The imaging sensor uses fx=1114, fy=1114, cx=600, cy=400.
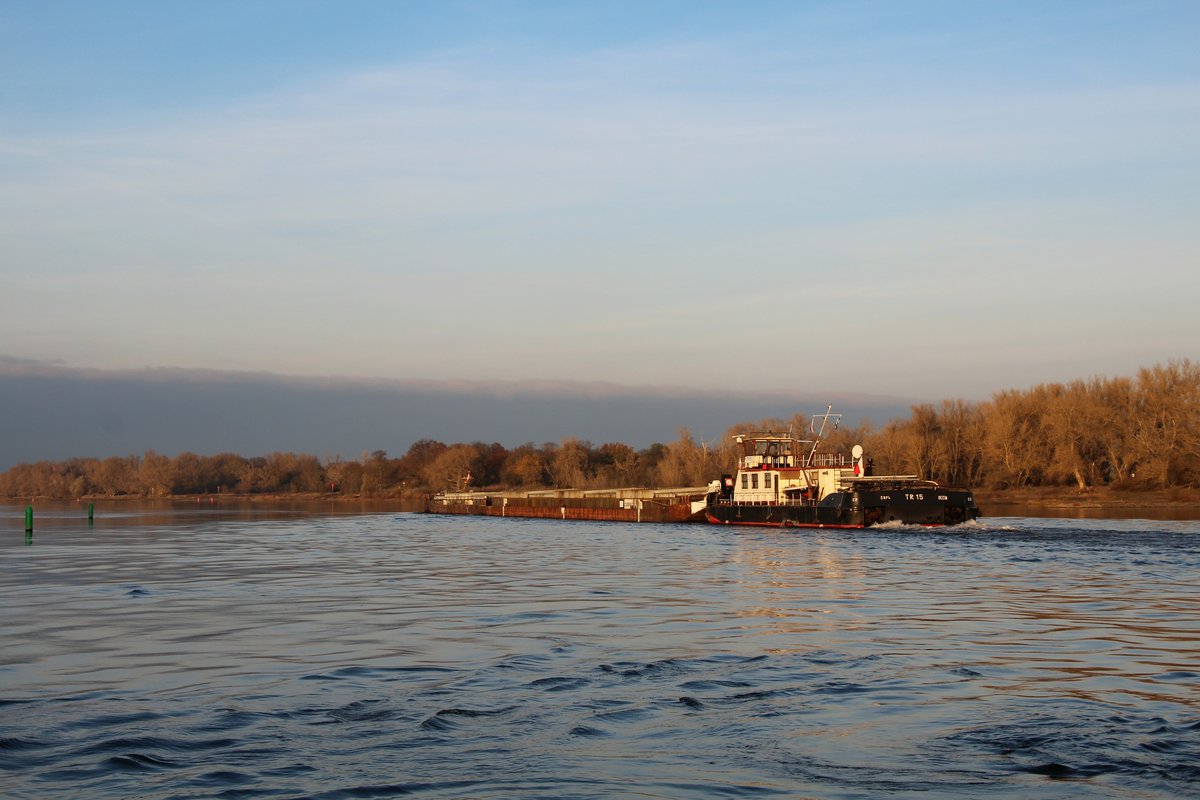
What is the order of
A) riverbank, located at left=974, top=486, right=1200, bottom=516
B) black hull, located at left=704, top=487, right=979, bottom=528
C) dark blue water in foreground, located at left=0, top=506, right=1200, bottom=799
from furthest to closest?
riverbank, located at left=974, top=486, right=1200, bottom=516, black hull, located at left=704, top=487, right=979, bottom=528, dark blue water in foreground, located at left=0, top=506, right=1200, bottom=799

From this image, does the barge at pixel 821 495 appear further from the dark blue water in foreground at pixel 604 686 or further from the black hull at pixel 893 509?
the dark blue water in foreground at pixel 604 686

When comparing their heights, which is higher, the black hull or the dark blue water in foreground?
the black hull

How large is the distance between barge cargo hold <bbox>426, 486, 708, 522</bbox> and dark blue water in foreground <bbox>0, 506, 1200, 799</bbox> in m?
56.1

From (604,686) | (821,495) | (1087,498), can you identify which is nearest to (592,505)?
(821,495)

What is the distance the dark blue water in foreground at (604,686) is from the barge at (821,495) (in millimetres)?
30553

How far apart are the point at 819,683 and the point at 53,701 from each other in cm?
1158

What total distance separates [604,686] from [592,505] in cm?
9128

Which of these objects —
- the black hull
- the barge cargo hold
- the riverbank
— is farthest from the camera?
the riverbank

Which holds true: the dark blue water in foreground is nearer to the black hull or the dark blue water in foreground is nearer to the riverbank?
the black hull

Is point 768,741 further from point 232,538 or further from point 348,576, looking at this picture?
point 232,538

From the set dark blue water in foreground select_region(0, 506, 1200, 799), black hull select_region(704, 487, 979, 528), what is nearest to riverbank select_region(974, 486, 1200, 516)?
black hull select_region(704, 487, 979, 528)

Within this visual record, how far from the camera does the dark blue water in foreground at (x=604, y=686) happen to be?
12.3 m

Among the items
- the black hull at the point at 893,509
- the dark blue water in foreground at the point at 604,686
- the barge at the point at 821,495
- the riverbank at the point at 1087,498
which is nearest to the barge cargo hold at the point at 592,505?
the barge at the point at 821,495

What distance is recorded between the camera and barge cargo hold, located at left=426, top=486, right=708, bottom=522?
310 feet
